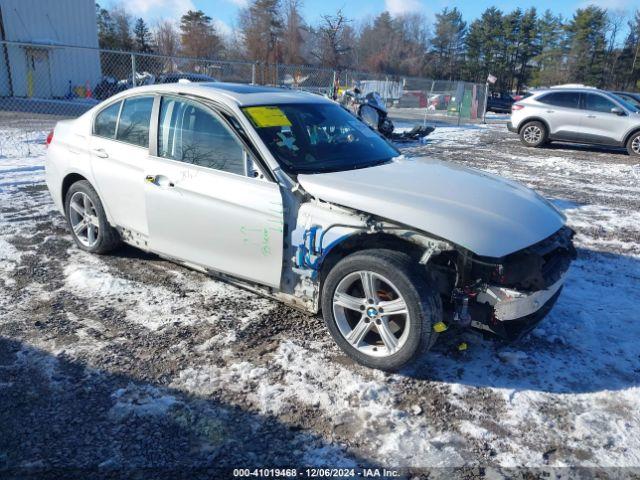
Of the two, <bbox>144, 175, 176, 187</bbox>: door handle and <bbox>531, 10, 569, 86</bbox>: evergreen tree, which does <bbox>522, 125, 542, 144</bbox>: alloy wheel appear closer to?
<bbox>144, 175, 176, 187</bbox>: door handle

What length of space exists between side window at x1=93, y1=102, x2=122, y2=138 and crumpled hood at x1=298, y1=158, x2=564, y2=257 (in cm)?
224

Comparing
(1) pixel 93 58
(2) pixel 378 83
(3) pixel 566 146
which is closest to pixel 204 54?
(1) pixel 93 58

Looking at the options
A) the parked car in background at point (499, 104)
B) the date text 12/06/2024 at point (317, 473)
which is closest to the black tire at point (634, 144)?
the date text 12/06/2024 at point (317, 473)

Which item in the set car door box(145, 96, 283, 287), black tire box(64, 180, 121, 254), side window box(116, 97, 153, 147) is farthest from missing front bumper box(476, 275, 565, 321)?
black tire box(64, 180, 121, 254)

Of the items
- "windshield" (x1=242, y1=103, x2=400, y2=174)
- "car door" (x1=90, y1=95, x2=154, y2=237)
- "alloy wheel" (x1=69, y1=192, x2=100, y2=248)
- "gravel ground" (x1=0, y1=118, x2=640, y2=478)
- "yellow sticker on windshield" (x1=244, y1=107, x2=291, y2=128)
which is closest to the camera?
"gravel ground" (x1=0, y1=118, x2=640, y2=478)

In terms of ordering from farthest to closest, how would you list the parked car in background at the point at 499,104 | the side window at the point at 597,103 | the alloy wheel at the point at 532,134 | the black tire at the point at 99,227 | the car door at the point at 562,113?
the parked car in background at the point at 499,104 < the alloy wheel at the point at 532,134 < the car door at the point at 562,113 < the side window at the point at 597,103 < the black tire at the point at 99,227

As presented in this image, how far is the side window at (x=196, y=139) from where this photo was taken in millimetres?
3729

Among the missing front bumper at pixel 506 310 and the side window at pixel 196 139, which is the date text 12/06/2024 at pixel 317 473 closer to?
the missing front bumper at pixel 506 310

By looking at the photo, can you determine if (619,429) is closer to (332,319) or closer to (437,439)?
(437,439)

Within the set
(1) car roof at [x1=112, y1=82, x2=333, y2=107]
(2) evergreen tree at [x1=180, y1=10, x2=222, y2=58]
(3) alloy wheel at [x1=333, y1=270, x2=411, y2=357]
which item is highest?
(2) evergreen tree at [x1=180, y1=10, x2=222, y2=58]

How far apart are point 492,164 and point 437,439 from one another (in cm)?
982

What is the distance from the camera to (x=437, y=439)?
270cm

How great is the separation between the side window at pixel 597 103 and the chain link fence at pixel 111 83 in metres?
8.87

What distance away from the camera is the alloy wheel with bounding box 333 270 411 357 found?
3.12 meters
